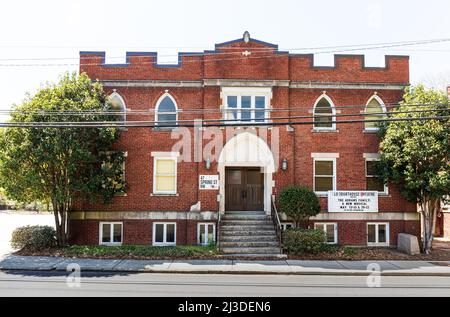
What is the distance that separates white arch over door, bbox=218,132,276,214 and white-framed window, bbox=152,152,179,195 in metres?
2.21

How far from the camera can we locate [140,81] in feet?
61.2

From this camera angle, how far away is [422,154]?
15.9 m

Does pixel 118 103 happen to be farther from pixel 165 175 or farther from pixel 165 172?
pixel 165 175

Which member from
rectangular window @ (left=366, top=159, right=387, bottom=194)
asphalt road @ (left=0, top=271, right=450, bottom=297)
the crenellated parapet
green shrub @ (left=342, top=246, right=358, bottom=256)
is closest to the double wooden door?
green shrub @ (left=342, top=246, right=358, bottom=256)

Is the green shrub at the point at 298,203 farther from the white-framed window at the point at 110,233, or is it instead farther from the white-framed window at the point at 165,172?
the white-framed window at the point at 110,233

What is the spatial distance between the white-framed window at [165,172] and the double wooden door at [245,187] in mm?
2553

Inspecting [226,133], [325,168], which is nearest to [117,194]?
[226,133]

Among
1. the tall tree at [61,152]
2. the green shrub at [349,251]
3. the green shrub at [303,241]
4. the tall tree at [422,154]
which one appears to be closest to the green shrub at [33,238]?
the tall tree at [61,152]

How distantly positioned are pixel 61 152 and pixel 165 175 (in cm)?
482

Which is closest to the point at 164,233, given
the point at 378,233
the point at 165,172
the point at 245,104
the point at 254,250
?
the point at 165,172

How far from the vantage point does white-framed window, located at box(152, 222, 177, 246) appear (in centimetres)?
1825

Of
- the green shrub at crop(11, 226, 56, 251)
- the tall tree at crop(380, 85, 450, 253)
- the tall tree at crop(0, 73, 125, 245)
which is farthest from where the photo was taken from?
the green shrub at crop(11, 226, 56, 251)

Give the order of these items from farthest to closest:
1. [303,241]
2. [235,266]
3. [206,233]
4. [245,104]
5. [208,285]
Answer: [245,104], [206,233], [303,241], [235,266], [208,285]

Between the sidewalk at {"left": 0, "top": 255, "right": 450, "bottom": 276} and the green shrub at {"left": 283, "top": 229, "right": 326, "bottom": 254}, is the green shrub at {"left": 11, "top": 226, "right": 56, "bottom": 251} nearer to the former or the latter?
the sidewalk at {"left": 0, "top": 255, "right": 450, "bottom": 276}
